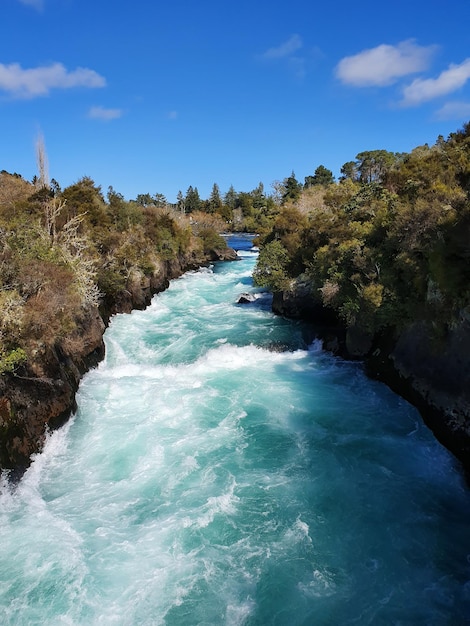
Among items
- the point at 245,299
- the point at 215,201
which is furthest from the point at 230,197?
the point at 245,299

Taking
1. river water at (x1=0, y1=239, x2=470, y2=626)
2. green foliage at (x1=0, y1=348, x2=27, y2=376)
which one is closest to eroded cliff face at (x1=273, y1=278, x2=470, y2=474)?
river water at (x1=0, y1=239, x2=470, y2=626)

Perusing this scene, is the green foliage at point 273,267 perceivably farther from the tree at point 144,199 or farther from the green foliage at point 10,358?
the tree at point 144,199

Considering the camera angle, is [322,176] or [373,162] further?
[322,176]

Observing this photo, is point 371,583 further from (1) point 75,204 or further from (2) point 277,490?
(1) point 75,204

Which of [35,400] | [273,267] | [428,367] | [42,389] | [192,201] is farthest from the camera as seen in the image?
[192,201]

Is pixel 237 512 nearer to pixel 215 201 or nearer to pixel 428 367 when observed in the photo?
pixel 428 367

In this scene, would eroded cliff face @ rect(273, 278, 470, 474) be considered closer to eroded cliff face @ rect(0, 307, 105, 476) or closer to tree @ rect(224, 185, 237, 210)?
eroded cliff face @ rect(0, 307, 105, 476)

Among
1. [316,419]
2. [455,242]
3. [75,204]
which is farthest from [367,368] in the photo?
[75,204]
